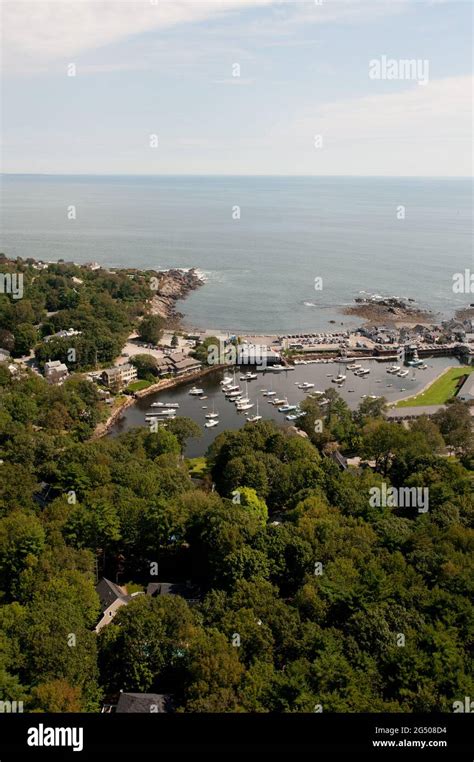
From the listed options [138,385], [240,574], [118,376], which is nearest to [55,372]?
[118,376]

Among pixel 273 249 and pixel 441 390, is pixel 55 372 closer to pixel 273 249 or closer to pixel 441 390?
pixel 441 390

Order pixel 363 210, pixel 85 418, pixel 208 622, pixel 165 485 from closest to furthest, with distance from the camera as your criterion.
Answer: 1. pixel 208 622
2. pixel 165 485
3. pixel 85 418
4. pixel 363 210

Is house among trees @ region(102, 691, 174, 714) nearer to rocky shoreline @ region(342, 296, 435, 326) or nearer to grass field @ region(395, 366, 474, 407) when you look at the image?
grass field @ region(395, 366, 474, 407)

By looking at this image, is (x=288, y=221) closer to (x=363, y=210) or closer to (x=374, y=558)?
(x=363, y=210)

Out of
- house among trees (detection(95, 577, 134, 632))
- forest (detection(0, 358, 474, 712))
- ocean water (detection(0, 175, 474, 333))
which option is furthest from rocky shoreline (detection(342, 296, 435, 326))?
house among trees (detection(95, 577, 134, 632))

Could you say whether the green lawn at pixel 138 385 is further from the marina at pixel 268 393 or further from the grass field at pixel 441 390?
the grass field at pixel 441 390
